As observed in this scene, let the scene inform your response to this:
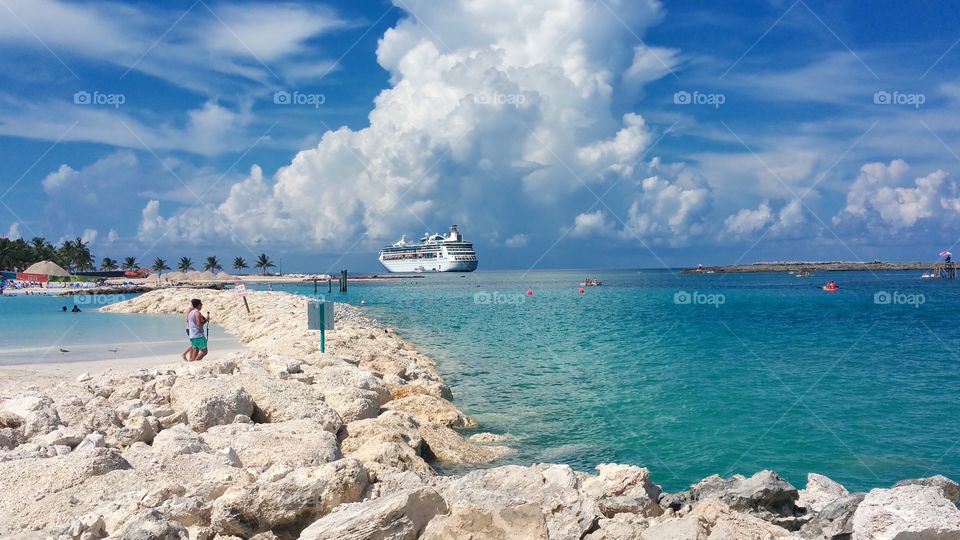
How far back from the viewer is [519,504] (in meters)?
4.62

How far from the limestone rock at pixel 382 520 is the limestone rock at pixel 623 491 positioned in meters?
1.72

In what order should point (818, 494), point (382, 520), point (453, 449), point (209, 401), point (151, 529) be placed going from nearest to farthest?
point (151, 529) < point (382, 520) < point (818, 494) < point (209, 401) < point (453, 449)

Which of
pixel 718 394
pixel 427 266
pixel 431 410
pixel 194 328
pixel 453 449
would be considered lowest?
pixel 718 394

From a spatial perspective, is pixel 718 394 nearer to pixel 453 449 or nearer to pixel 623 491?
pixel 453 449

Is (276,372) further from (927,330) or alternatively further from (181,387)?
(927,330)

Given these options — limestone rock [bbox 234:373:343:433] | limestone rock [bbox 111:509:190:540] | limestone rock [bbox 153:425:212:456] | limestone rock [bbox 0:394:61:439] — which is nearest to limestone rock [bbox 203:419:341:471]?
limestone rock [bbox 153:425:212:456]

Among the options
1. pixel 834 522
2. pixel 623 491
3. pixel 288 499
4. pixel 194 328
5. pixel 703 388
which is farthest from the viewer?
pixel 703 388

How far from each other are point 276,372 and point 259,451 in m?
3.90

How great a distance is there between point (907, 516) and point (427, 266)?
132069 mm

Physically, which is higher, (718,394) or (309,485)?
(309,485)

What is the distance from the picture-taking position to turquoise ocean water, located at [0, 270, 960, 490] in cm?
1020

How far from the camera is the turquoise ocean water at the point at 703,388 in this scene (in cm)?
1020
